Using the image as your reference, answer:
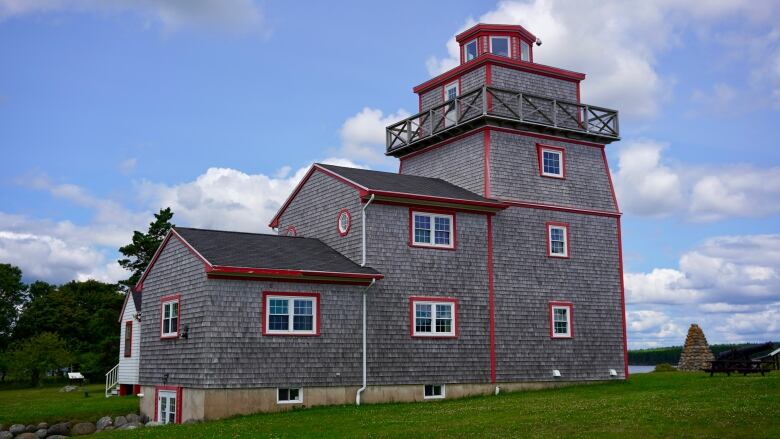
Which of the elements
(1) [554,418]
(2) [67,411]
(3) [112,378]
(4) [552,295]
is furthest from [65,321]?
(1) [554,418]

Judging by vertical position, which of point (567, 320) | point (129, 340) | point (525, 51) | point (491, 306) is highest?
point (525, 51)

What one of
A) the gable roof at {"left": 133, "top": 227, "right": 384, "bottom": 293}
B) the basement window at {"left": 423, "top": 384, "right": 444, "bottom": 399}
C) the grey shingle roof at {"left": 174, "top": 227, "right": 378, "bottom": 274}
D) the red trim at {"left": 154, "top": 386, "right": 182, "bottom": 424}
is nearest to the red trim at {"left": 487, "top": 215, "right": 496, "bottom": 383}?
the basement window at {"left": 423, "top": 384, "right": 444, "bottom": 399}

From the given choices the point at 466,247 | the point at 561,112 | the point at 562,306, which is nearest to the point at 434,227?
the point at 466,247

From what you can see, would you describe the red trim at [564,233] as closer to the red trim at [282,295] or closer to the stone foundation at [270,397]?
the stone foundation at [270,397]

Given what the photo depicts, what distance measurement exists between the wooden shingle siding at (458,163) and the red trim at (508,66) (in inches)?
129

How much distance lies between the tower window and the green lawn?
48.5 feet

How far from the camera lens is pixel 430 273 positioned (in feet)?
86.3

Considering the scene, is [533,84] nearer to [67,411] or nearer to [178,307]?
[178,307]

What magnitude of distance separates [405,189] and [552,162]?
680cm

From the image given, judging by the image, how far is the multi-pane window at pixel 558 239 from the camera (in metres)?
29.1

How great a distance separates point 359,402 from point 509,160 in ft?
34.7

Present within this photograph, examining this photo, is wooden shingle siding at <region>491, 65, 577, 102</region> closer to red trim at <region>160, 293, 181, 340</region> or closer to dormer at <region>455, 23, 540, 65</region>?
dormer at <region>455, 23, 540, 65</region>

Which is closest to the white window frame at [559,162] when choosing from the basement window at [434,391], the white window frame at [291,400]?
the basement window at [434,391]

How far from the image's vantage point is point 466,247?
2712 centimetres
